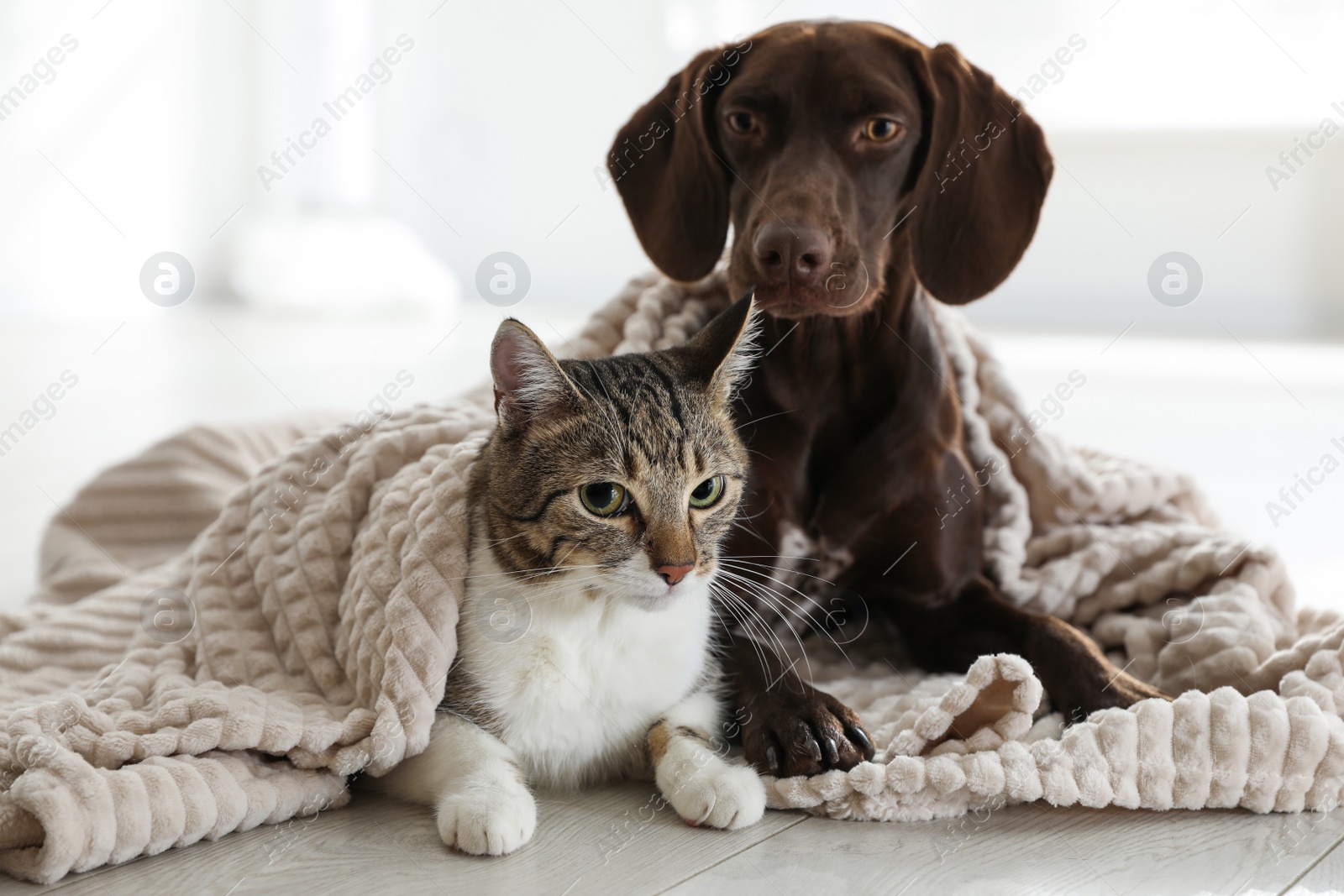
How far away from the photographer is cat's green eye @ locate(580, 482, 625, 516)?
131cm

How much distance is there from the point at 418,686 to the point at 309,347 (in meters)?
3.85

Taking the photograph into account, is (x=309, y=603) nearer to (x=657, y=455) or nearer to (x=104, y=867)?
(x=104, y=867)

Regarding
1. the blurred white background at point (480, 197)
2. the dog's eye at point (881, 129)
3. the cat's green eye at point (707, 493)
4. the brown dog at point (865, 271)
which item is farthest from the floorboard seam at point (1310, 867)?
the blurred white background at point (480, 197)

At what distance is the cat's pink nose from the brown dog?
335mm

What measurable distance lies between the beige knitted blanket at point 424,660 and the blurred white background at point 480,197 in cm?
138

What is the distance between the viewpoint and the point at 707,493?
1.38 metres

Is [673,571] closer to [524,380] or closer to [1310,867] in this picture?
[524,380]

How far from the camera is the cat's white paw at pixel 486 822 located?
1234 mm

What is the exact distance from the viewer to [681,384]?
56.4 inches

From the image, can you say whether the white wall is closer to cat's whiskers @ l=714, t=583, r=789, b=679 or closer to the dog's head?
the dog's head

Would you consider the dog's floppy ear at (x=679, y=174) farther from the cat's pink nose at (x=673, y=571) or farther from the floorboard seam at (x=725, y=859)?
the floorboard seam at (x=725, y=859)

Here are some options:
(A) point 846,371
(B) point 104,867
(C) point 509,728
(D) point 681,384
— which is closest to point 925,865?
(C) point 509,728

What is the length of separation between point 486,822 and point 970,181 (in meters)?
1.10

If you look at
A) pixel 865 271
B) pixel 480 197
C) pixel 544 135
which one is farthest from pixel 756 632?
pixel 480 197
